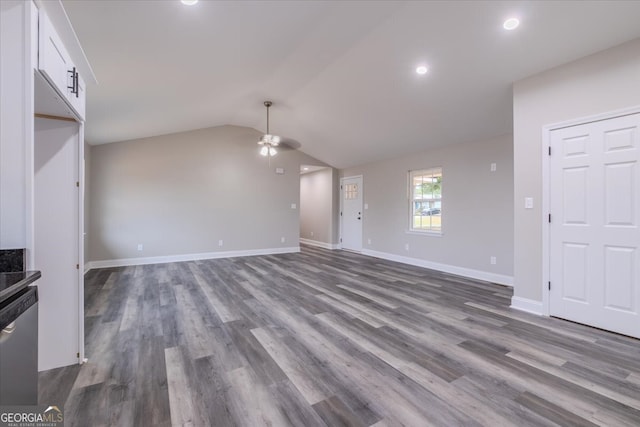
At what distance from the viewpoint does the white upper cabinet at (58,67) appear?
4.41 ft

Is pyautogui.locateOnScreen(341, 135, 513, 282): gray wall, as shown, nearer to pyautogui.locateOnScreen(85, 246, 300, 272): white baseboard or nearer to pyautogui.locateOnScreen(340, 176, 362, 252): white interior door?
pyautogui.locateOnScreen(340, 176, 362, 252): white interior door

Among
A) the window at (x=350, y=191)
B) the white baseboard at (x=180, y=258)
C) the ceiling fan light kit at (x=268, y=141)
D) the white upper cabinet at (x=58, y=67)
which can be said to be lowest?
the white baseboard at (x=180, y=258)

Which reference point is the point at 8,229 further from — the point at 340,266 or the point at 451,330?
the point at 340,266

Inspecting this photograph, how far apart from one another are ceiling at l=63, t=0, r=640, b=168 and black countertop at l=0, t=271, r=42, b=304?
1.72 meters

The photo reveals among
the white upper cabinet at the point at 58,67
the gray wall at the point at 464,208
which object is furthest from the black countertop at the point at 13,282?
the gray wall at the point at 464,208

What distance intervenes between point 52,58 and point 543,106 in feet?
13.5

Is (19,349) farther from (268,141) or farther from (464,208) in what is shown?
(464,208)

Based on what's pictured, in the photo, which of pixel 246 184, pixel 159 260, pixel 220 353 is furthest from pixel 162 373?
pixel 246 184

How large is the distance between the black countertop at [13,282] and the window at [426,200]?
544 centimetres

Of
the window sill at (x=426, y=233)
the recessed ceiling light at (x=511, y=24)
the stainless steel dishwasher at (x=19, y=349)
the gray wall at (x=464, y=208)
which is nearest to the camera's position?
the stainless steel dishwasher at (x=19, y=349)

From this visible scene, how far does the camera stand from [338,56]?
3.52 metres

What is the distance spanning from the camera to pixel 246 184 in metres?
6.84

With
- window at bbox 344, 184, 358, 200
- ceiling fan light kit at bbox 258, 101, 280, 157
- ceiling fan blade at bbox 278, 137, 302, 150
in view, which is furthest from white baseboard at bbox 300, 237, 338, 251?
ceiling fan light kit at bbox 258, 101, 280, 157

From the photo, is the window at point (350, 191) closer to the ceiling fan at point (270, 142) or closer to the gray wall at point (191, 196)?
the gray wall at point (191, 196)
